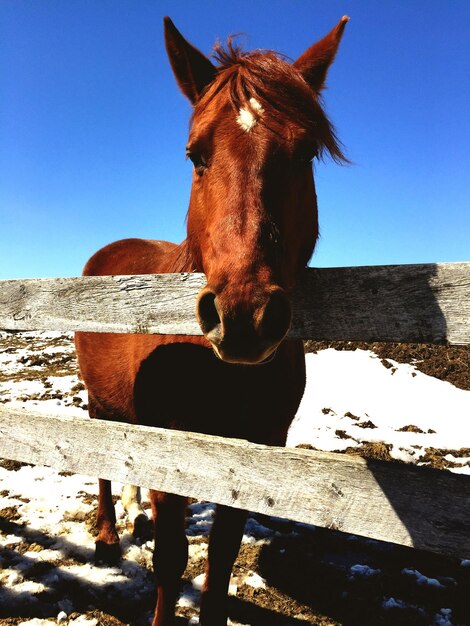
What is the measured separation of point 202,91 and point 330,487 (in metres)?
1.89

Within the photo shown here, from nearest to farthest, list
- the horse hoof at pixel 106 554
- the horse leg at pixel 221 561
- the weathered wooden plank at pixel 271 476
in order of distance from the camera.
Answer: the weathered wooden plank at pixel 271 476
the horse leg at pixel 221 561
the horse hoof at pixel 106 554

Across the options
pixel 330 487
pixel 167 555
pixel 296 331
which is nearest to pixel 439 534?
→ pixel 330 487

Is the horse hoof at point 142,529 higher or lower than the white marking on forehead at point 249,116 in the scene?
lower

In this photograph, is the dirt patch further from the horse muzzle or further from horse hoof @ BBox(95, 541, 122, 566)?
the horse muzzle

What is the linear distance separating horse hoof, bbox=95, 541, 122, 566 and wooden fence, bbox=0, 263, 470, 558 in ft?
4.99

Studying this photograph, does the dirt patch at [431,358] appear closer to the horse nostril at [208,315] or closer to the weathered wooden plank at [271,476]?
the weathered wooden plank at [271,476]

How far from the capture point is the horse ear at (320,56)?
203cm

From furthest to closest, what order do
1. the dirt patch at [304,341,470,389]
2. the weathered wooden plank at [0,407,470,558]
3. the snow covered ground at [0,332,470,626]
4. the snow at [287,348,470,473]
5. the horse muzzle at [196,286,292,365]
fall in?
the dirt patch at [304,341,470,389] → the snow at [287,348,470,473] → the snow covered ground at [0,332,470,626] → the weathered wooden plank at [0,407,470,558] → the horse muzzle at [196,286,292,365]

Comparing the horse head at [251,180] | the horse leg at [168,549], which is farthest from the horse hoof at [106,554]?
the horse head at [251,180]

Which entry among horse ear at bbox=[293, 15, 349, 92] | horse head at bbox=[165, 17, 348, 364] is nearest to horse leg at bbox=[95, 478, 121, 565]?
horse head at bbox=[165, 17, 348, 364]

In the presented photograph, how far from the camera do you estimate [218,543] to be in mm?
2520

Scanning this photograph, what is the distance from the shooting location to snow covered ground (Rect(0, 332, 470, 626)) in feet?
8.89

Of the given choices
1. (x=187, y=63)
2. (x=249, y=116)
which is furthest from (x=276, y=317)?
(x=187, y=63)

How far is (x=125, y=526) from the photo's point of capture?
375cm
